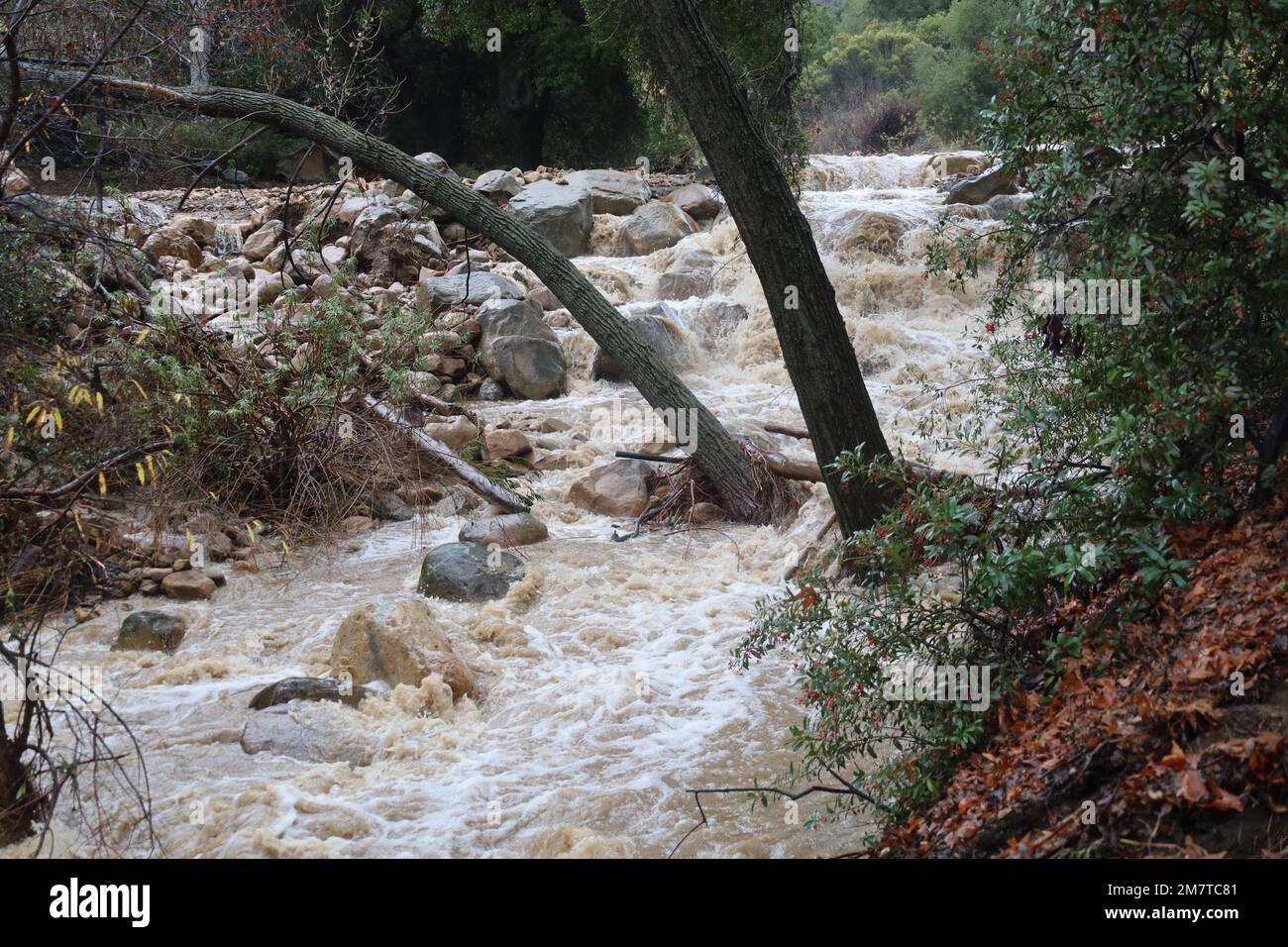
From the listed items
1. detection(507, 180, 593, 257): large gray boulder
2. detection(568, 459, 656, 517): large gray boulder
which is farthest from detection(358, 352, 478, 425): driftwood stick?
detection(507, 180, 593, 257): large gray boulder

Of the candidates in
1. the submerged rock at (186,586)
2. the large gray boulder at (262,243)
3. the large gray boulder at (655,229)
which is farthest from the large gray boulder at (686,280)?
the submerged rock at (186,586)

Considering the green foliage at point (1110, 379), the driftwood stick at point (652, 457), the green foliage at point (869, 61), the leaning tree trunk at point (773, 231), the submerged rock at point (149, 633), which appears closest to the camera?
the green foliage at point (1110, 379)

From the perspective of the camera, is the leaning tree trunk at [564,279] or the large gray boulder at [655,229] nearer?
the leaning tree trunk at [564,279]

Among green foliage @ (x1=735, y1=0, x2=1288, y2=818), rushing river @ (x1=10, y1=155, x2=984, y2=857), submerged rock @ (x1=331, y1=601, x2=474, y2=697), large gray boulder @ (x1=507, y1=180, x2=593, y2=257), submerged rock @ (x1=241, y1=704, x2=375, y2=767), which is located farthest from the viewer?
large gray boulder @ (x1=507, y1=180, x2=593, y2=257)

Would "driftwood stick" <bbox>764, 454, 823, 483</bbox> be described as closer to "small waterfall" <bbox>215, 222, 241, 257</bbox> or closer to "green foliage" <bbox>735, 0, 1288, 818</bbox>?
"green foliage" <bbox>735, 0, 1288, 818</bbox>

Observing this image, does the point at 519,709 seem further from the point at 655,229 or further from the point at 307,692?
the point at 655,229

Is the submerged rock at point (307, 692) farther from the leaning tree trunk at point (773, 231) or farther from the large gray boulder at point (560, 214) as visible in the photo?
the large gray boulder at point (560, 214)

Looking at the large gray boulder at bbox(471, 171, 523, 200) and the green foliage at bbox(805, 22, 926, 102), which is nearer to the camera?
the large gray boulder at bbox(471, 171, 523, 200)

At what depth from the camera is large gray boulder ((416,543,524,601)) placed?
637cm

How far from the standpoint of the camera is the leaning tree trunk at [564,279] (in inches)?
295

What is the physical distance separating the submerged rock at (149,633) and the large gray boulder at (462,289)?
6402 millimetres

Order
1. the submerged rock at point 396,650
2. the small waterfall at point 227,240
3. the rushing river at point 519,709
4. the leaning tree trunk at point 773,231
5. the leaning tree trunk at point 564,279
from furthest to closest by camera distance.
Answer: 1. the small waterfall at point 227,240
2. the leaning tree trunk at point 564,279
3. the leaning tree trunk at point 773,231
4. the submerged rock at point 396,650
5. the rushing river at point 519,709

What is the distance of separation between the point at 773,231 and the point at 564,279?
2.77m

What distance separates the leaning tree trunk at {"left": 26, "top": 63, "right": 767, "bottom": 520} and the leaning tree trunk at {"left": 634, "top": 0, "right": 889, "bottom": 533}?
2.37 m
